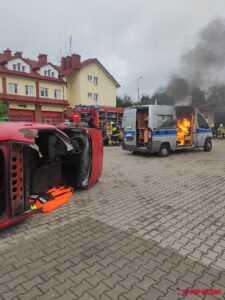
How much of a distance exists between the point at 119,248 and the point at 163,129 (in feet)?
27.6

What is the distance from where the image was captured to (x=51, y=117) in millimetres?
31812

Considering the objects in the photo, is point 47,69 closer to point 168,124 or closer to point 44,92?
point 44,92

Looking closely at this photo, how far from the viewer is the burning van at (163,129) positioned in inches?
432

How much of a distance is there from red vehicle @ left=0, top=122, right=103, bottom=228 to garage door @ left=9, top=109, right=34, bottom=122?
23.2 meters

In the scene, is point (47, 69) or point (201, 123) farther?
point (47, 69)

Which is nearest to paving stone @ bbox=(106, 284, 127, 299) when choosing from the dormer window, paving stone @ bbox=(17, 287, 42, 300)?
paving stone @ bbox=(17, 287, 42, 300)

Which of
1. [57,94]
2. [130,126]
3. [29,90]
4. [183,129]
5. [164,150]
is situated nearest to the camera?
[164,150]

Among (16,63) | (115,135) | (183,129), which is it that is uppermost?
(16,63)

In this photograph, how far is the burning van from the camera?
11.0 meters

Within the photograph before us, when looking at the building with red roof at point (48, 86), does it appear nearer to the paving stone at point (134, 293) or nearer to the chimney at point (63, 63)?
the chimney at point (63, 63)

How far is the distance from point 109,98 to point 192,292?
38607mm

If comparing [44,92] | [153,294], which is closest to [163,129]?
[153,294]

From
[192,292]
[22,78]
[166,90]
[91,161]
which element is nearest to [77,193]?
[91,161]

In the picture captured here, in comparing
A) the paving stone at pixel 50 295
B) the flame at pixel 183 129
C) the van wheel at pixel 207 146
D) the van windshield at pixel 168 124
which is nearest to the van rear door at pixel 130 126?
the van windshield at pixel 168 124
